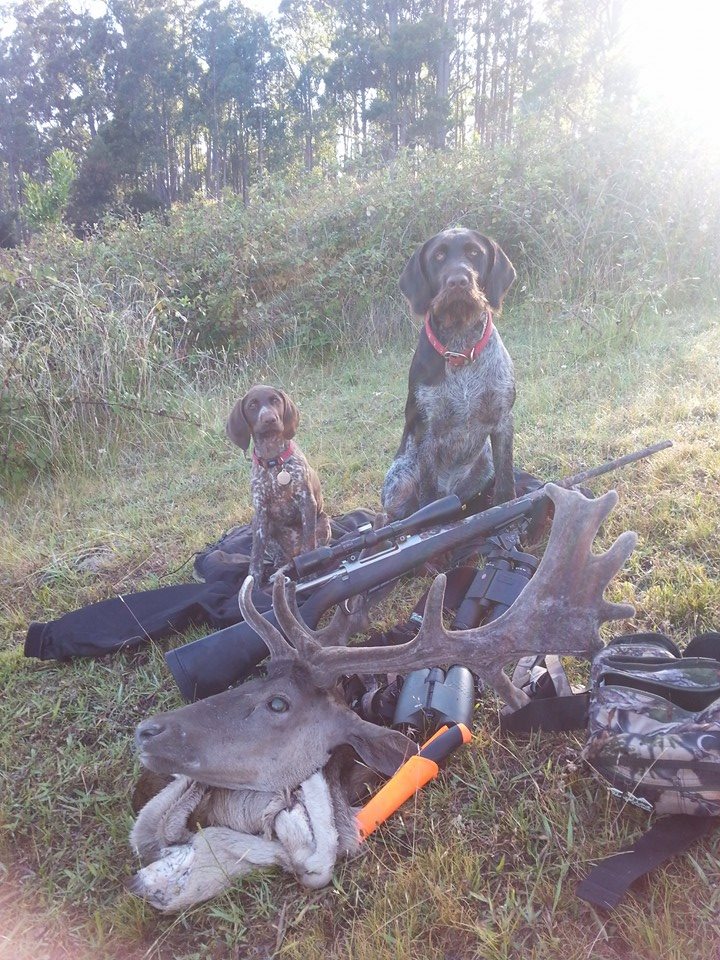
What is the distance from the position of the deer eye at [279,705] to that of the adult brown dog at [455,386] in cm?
205

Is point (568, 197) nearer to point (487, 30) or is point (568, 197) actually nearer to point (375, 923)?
point (375, 923)

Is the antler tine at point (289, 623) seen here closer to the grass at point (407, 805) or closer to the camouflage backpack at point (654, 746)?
the grass at point (407, 805)

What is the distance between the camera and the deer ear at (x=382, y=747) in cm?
227

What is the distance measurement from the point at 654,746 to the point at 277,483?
114 inches

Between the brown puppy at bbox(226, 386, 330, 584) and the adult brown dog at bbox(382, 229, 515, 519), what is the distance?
49 cm

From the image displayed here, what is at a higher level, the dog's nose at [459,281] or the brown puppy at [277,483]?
the dog's nose at [459,281]

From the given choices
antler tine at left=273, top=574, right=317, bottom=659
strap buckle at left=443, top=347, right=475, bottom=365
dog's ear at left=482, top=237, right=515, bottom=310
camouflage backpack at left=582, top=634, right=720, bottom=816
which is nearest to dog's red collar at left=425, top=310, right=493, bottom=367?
strap buckle at left=443, top=347, right=475, bottom=365

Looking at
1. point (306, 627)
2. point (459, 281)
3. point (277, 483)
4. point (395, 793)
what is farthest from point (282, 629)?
point (459, 281)

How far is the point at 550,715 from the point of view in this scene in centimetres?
240

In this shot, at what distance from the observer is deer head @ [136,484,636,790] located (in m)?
2.26

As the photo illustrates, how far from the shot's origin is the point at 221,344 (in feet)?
31.6

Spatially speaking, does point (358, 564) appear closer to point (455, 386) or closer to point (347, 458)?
point (455, 386)

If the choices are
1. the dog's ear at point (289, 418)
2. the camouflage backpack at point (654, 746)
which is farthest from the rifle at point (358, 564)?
the dog's ear at point (289, 418)

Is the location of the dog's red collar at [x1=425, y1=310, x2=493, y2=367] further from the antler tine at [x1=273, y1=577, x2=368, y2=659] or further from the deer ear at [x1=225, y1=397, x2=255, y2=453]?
the antler tine at [x1=273, y1=577, x2=368, y2=659]
